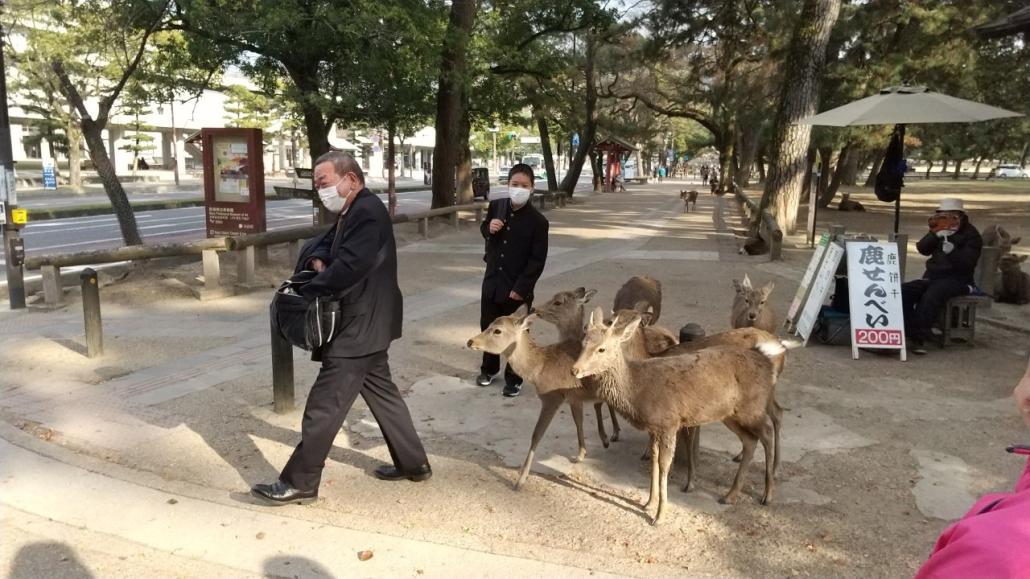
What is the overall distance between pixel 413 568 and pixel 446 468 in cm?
124

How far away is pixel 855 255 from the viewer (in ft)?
25.0

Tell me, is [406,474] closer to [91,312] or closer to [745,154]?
[91,312]

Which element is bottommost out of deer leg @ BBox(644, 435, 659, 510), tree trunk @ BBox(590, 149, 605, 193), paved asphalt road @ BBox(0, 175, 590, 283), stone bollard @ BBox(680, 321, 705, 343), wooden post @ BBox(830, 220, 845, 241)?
deer leg @ BBox(644, 435, 659, 510)

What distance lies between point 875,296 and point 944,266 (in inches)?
32.8

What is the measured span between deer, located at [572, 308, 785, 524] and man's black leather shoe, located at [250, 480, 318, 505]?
1.71 m

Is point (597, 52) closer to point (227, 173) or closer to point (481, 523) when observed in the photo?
point (227, 173)

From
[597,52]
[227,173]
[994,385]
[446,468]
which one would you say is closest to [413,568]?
[446,468]

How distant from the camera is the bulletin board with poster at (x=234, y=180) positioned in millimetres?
12133

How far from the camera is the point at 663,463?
13.5ft

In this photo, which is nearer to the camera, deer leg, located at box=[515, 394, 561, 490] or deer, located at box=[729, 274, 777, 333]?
deer leg, located at box=[515, 394, 561, 490]

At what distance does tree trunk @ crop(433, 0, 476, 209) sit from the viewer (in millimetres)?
16594

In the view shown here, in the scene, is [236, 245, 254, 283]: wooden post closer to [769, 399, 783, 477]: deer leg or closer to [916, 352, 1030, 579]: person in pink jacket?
[769, 399, 783, 477]: deer leg

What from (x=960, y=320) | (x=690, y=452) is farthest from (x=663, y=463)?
(x=960, y=320)

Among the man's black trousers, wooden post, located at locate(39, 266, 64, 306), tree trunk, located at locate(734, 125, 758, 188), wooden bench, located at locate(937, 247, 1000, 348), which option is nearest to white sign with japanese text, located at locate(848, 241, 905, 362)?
wooden bench, located at locate(937, 247, 1000, 348)
